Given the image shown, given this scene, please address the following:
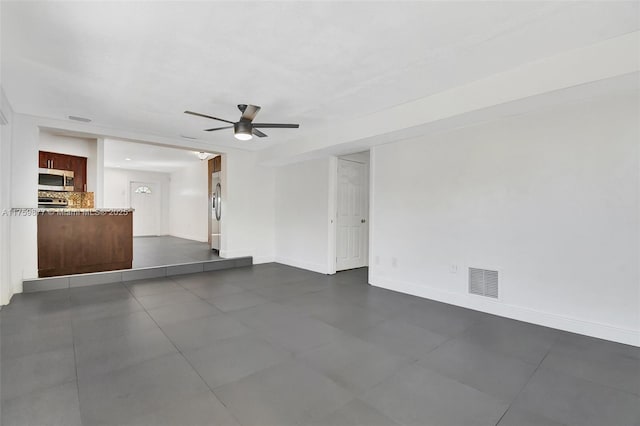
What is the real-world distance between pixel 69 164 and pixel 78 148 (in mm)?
421

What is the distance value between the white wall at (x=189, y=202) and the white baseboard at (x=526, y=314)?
7.12 metres

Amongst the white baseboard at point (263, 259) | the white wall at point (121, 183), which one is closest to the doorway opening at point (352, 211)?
the white baseboard at point (263, 259)

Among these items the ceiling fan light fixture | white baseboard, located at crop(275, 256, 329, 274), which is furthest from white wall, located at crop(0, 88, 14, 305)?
white baseboard, located at crop(275, 256, 329, 274)

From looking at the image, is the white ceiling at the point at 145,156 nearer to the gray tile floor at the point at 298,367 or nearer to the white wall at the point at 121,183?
the white wall at the point at 121,183

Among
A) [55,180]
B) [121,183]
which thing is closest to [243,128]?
[55,180]

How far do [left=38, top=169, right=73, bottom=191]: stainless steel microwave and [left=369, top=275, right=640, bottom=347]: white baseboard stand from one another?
7016mm

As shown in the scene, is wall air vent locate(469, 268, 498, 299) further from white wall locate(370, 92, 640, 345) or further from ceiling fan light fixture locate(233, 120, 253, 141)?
ceiling fan light fixture locate(233, 120, 253, 141)

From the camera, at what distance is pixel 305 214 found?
20.6 feet

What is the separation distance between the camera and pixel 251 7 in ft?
6.69

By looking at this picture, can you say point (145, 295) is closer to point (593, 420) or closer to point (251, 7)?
point (251, 7)

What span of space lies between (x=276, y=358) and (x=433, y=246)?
270 cm

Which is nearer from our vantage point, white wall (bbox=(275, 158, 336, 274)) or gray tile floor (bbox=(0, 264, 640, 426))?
gray tile floor (bbox=(0, 264, 640, 426))

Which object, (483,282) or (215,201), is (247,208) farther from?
(483,282)

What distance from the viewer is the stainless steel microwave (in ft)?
20.4
